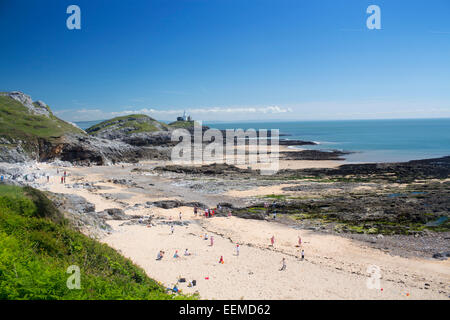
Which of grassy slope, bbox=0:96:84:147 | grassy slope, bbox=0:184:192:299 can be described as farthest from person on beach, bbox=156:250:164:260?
grassy slope, bbox=0:96:84:147

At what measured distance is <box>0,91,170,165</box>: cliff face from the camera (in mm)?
47312

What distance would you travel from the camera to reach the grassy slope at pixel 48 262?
20.9 feet

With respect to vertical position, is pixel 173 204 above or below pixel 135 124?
below

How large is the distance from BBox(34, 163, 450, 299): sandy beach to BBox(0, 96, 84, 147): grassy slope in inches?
1392

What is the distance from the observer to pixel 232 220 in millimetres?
23906

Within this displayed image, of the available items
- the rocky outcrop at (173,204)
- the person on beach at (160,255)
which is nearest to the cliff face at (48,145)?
the rocky outcrop at (173,204)

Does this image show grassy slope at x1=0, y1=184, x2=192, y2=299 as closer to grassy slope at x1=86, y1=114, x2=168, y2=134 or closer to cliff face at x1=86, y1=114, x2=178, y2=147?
cliff face at x1=86, y1=114, x2=178, y2=147

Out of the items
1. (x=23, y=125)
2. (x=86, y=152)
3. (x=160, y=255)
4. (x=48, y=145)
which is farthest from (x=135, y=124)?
(x=160, y=255)

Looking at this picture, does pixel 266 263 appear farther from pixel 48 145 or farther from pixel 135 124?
pixel 135 124

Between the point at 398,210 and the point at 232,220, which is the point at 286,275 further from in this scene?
the point at 398,210

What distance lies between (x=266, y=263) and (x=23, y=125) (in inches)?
2302

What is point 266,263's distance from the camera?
15.3m

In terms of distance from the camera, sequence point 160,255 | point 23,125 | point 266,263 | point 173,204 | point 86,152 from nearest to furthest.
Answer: point 266,263, point 160,255, point 173,204, point 86,152, point 23,125
